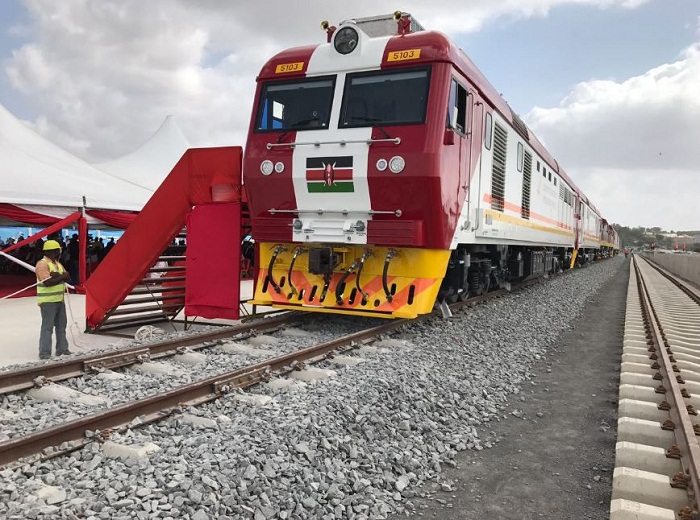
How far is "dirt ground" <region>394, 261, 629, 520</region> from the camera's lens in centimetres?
330

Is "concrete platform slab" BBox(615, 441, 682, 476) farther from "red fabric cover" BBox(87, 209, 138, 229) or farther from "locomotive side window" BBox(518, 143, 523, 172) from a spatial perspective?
"red fabric cover" BBox(87, 209, 138, 229)

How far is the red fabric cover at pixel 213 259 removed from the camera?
25.9 ft

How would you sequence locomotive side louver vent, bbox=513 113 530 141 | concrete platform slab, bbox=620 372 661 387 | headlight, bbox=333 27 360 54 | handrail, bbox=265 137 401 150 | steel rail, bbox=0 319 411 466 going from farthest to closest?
locomotive side louver vent, bbox=513 113 530 141 → headlight, bbox=333 27 360 54 → handrail, bbox=265 137 401 150 → concrete platform slab, bbox=620 372 661 387 → steel rail, bbox=0 319 411 466

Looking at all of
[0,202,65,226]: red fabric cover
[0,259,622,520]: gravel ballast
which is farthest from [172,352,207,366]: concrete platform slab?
[0,202,65,226]: red fabric cover

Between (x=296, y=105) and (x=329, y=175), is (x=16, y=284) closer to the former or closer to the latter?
(x=296, y=105)

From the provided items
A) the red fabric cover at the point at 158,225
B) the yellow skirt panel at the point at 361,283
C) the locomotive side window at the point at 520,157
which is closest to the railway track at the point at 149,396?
the yellow skirt panel at the point at 361,283

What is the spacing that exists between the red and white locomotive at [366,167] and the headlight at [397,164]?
18 millimetres

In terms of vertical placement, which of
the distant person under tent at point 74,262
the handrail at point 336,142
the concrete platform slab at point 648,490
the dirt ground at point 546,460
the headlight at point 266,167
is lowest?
the dirt ground at point 546,460

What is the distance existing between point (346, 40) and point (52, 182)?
910 centimetres

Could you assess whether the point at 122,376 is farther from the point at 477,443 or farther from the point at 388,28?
the point at 388,28

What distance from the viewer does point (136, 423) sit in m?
3.75

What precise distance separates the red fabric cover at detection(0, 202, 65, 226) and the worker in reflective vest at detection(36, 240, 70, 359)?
5818 mm

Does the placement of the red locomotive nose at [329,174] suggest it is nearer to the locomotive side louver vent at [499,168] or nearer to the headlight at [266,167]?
the headlight at [266,167]

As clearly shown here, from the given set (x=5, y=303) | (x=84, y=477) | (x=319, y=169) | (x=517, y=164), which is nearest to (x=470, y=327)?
(x=319, y=169)
